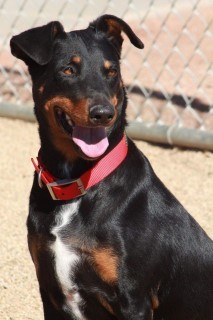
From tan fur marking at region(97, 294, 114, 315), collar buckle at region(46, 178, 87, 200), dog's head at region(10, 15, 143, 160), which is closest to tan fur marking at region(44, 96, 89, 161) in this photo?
dog's head at region(10, 15, 143, 160)

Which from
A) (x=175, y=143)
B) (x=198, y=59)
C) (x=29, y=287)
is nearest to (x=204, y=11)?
(x=198, y=59)

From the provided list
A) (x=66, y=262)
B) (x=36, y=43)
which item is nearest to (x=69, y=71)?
(x=36, y=43)

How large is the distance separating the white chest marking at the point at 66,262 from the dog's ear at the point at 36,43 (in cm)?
69

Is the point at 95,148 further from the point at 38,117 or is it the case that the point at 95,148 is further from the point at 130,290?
the point at 130,290

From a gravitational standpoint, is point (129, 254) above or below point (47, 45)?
below

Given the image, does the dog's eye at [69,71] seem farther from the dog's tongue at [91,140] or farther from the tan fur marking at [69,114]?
the dog's tongue at [91,140]

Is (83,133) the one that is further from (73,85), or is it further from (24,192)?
(24,192)

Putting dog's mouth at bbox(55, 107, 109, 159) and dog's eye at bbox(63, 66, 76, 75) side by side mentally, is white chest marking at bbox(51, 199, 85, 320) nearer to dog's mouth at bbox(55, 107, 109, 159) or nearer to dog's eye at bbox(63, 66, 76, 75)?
dog's mouth at bbox(55, 107, 109, 159)

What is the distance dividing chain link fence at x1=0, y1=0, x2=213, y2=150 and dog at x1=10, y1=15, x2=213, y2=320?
280 cm

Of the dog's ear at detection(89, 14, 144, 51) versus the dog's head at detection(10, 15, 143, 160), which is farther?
the dog's ear at detection(89, 14, 144, 51)

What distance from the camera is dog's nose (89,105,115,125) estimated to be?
375 centimetres

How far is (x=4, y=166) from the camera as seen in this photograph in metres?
7.03

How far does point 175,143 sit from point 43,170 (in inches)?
119

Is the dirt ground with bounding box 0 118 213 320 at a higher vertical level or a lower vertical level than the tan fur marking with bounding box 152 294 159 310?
lower
